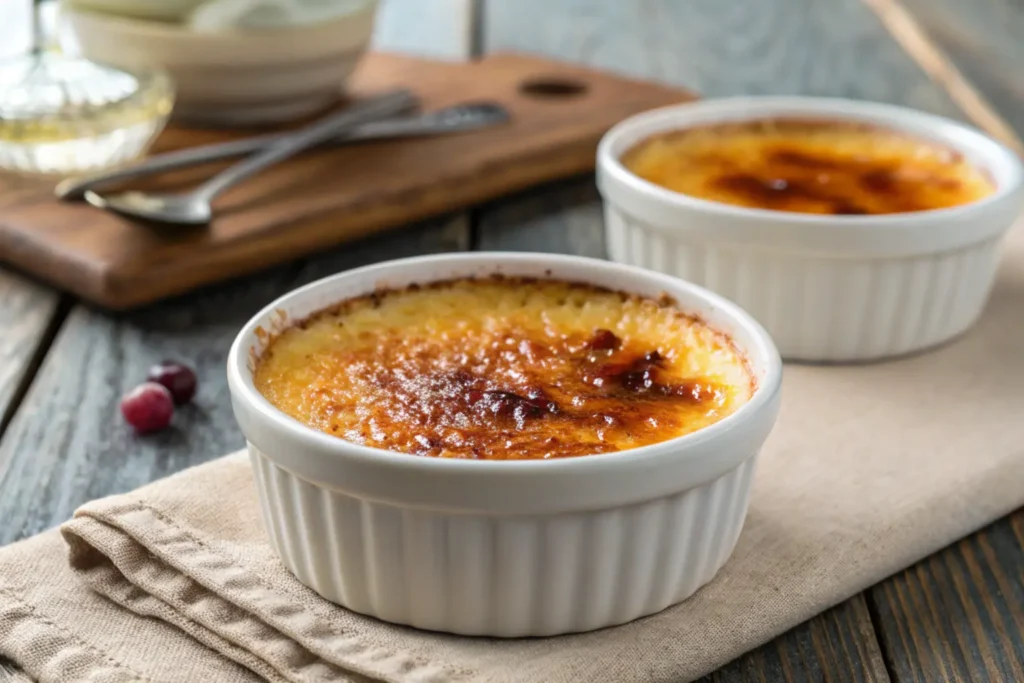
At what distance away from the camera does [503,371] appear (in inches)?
55.6

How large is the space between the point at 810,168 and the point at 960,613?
3.08 feet

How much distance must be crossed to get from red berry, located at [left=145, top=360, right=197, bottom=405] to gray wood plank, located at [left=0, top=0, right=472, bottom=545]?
0.06ft

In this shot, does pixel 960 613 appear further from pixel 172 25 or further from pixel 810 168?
pixel 172 25

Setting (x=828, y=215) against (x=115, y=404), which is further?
(x=828, y=215)

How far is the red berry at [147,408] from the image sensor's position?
1.65 m

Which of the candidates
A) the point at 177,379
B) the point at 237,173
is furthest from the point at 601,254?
the point at 177,379

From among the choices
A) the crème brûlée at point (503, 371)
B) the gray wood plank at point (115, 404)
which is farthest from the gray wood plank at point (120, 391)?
the crème brûlée at point (503, 371)

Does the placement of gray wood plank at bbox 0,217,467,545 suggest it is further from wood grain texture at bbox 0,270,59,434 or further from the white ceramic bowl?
the white ceramic bowl

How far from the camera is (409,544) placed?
1.20m

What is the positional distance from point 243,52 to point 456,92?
481 mm

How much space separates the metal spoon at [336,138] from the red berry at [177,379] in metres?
0.52

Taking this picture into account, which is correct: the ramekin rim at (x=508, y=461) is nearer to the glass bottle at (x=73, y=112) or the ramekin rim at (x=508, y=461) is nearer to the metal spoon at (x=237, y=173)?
the metal spoon at (x=237, y=173)

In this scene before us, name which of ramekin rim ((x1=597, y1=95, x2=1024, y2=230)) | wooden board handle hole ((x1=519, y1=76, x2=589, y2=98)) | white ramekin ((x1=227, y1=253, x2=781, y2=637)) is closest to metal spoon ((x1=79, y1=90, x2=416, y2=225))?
wooden board handle hole ((x1=519, y1=76, x2=589, y2=98))

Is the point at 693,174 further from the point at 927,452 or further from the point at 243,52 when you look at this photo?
the point at 243,52
